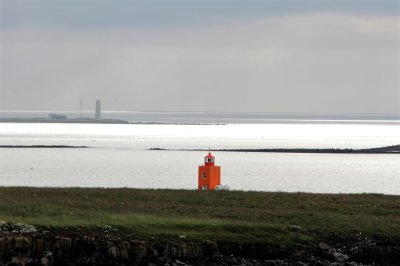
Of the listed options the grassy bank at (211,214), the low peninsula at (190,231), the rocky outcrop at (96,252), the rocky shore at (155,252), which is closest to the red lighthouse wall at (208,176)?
the grassy bank at (211,214)

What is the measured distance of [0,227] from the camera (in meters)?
29.5

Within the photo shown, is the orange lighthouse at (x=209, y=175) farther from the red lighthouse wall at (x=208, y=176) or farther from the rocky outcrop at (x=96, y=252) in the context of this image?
the rocky outcrop at (x=96, y=252)

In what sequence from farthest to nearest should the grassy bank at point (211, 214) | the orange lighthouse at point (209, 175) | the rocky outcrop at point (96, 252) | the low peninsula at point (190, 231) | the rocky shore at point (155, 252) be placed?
the orange lighthouse at point (209, 175), the grassy bank at point (211, 214), the low peninsula at point (190, 231), the rocky shore at point (155, 252), the rocky outcrop at point (96, 252)

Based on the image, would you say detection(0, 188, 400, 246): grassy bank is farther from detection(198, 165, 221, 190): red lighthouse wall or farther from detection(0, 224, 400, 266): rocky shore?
detection(198, 165, 221, 190): red lighthouse wall

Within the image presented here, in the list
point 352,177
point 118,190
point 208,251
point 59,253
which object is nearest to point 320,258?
point 208,251

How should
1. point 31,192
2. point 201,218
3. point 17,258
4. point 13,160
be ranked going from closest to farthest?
1. point 17,258
2. point 201,218
3. point 31,192
4. point 13,160

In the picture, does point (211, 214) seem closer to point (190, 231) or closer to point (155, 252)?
point (190, 231)

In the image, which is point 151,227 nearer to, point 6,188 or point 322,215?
point 322,215

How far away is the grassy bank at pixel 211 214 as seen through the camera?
101 ft

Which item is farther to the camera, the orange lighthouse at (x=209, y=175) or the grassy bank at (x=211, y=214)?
the orange lighthouse at (x=209, y=175)

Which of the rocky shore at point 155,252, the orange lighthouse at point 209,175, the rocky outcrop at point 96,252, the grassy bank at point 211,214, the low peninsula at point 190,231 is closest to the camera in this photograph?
the rocky outcrop at point 96,252

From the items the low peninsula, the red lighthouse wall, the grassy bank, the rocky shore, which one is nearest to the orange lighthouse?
the red lighthouse wall

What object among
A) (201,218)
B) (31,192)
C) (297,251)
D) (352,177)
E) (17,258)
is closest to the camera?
(17,258)

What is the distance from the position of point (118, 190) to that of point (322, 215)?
319 inches
